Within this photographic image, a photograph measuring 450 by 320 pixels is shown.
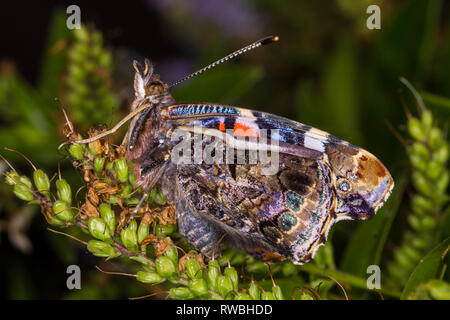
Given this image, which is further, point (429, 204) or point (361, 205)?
point (429, 204)

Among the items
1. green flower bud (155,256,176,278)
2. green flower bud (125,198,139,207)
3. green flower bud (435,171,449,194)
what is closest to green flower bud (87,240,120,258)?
green flower bud (155,256,176,278)

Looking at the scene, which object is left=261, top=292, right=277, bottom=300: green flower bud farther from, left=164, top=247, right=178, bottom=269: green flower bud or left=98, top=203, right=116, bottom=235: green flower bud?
left=98, top=203, right=116, bottom=235: green flower bud

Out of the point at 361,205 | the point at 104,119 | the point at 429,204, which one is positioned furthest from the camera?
the point at 104,119

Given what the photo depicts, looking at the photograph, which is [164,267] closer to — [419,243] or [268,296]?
[268,296]

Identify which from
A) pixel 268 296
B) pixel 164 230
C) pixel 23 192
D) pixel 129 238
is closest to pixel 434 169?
pixel 268 296
